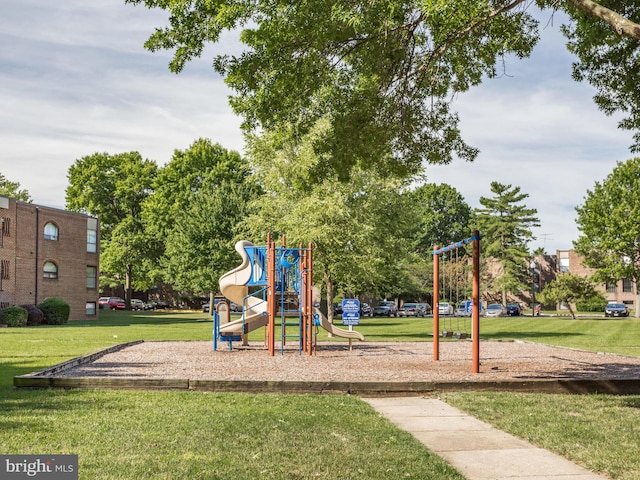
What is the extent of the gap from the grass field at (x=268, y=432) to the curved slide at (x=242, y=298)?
29.6 ft

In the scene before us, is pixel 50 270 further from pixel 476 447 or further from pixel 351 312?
pixel 476 447

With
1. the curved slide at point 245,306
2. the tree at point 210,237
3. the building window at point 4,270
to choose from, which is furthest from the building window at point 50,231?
the curved slide at point 245,306

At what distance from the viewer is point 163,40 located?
1023cm

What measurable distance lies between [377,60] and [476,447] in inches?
247

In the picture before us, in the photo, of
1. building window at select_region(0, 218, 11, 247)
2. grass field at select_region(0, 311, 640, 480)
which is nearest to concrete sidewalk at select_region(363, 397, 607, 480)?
grass field at select_region(0, 311, 640, 480)

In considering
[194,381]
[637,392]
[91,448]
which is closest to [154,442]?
[91,448]

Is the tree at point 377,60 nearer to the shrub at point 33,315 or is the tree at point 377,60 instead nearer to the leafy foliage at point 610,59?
the leafy foliage at point 610,59

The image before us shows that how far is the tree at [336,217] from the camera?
2709cm

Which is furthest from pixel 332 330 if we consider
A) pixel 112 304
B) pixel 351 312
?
pixel 112 304

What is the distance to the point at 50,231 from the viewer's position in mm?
49938

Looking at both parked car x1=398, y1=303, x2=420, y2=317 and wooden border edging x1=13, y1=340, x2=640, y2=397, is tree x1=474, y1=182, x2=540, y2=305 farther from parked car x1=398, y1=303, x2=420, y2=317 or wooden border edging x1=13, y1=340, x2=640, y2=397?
wooden border edging x1=13, y1=340, x2=640, y2=397

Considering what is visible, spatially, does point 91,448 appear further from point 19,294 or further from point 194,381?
point 19,294

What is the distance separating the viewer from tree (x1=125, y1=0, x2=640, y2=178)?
9.87 metres

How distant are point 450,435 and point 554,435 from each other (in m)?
1.19
